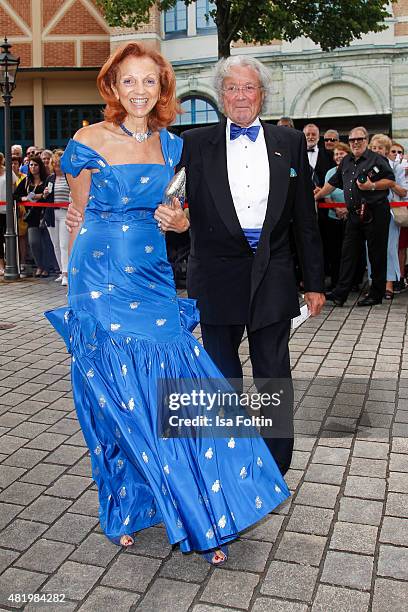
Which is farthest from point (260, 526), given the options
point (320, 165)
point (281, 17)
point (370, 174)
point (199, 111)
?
point (199, 111)

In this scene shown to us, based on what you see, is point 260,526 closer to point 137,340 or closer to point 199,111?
point 137,340

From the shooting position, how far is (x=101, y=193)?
294 cm

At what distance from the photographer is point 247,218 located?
3.49m

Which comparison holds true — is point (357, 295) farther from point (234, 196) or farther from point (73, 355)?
point (73, 355)

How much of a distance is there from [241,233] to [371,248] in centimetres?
579

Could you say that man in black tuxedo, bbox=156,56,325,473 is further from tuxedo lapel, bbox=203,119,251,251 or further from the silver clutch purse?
the silver clutch purse

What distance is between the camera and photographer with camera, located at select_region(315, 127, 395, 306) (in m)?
8.79

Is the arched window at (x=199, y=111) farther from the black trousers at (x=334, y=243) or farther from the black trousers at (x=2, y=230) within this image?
the black trousers at (x=334, y=243)

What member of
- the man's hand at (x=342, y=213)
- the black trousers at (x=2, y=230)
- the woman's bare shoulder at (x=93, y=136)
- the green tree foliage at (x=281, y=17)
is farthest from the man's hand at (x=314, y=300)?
the green tree foliage at (x=281, y=17)

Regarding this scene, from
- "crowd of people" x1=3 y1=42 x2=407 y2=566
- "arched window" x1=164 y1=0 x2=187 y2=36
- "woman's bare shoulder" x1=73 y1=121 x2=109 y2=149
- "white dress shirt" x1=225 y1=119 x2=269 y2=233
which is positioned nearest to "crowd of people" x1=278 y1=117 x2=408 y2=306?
"crowd of people" x1=3 y1=42 x2=407 y2=566

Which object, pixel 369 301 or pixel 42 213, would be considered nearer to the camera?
pixel 369 301

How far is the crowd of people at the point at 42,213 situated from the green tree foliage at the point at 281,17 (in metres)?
3.94

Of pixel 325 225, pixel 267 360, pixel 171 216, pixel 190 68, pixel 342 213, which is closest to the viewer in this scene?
pixel 171 216

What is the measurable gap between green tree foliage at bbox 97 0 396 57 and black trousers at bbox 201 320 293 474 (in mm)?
11570
